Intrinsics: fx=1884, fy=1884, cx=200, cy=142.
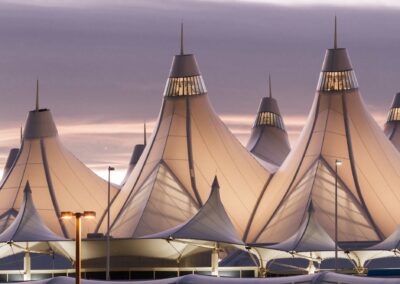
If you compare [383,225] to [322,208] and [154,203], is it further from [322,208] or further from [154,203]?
[154,203]

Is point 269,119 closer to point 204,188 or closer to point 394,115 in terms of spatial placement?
point 394,115

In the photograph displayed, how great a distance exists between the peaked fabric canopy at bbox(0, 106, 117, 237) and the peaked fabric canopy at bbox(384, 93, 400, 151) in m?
24.6

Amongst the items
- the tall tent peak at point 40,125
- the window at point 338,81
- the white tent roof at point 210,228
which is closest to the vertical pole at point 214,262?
Result: the white tent roof at point 210,228

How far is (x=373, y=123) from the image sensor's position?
388 ft

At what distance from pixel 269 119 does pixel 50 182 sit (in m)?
23.2

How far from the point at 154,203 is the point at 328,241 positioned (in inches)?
705

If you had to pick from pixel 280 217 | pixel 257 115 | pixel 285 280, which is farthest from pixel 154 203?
pixel 285 280

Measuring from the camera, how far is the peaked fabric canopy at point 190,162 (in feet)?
385

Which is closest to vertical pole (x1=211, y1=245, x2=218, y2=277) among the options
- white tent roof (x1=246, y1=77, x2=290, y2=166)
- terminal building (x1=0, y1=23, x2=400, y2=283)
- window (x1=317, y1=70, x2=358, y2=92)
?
terminal building (x1=0, y1=23, x2=400, y2=283)

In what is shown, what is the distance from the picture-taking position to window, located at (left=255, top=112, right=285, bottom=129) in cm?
13886

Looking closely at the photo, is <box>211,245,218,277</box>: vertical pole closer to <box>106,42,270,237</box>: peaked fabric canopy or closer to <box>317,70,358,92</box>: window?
<box>106,42,270,237</box>: peaked fabric canopy

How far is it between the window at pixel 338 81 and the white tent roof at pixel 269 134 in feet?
54.0

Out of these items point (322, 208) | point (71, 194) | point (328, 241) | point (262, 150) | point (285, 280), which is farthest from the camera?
point (262, 150)

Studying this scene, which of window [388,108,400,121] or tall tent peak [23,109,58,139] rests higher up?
window [388,108,400,121]
